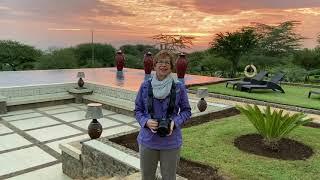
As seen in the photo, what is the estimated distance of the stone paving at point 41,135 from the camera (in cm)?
537

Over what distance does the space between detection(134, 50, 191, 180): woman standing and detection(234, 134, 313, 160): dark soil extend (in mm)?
2387

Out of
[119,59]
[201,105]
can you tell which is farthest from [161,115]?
[119,59]

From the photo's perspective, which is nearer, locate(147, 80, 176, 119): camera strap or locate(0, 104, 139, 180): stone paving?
locate(147, 80, 176, 119): camera strap

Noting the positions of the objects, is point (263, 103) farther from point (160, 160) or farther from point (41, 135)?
point (160, 160)

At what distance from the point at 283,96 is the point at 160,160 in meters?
7.85

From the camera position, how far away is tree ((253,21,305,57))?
25.3 m

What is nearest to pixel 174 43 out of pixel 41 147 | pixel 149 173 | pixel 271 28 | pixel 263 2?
pixel 263 2

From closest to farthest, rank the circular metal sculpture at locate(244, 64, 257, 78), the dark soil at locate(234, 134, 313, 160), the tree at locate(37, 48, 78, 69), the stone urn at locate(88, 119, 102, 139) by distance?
1. the dark soil at locate(234, 134, 313, 160)
2. the stone urn at locate(88, 119, 102, 139)
3. the circular metal sculpture at locate(244, 64, 257, 78)
4. the tree at locate(37, 48, 78, 69)

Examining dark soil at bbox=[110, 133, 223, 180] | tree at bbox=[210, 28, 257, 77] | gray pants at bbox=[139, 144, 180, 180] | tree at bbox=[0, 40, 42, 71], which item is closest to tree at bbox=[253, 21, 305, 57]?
tree at bbox=[210, 28, 257, 77]

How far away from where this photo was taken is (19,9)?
15258mm

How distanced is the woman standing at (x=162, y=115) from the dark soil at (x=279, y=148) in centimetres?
239

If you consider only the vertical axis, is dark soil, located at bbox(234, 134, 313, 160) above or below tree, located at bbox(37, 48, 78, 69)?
below

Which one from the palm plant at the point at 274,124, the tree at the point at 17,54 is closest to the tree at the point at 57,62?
the tree at the point at 17,54

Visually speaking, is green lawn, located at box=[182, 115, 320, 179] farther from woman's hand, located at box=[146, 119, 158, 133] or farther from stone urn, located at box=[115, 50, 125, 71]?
stone urn, located at box=[115, 50, 125, 71]
